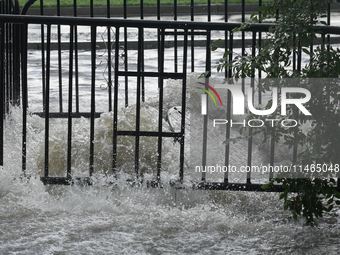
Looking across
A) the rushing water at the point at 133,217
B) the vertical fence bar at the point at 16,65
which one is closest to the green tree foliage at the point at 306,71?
the rushing water at the point at 133,217

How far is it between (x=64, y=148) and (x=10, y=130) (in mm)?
1184

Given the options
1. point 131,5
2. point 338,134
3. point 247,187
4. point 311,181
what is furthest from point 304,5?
point 131,5

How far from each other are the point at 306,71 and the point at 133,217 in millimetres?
1508

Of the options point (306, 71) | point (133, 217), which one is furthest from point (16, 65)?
point (306, 71)

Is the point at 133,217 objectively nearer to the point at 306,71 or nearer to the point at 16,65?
the point at 306,71

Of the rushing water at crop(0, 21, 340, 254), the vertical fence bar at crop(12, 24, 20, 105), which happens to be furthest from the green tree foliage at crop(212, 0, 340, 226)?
the vertical fence bar at crop(12, 24, 20, 105)

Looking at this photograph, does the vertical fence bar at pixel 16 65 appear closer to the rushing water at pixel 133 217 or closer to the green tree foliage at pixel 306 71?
the rushing water at pixel 133 217

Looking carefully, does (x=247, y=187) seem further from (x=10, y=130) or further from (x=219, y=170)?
(x=10, y=130)

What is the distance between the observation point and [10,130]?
583cm

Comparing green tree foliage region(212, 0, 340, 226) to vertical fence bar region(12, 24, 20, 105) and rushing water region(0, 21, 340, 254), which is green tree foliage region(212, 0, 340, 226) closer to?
rushing water region(0, 21, 340, 254)

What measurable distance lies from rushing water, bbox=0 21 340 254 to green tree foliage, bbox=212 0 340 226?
31cm

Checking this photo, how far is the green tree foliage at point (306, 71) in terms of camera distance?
11.5 feet

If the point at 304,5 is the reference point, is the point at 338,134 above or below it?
below

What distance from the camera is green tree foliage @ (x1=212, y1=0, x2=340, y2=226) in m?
3.52
